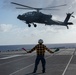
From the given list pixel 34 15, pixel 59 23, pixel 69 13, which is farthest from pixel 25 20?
pixel 69 13

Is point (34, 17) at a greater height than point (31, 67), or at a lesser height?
greater

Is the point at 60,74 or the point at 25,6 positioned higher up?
the point at 25,6

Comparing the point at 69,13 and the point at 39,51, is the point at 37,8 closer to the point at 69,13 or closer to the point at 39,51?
the point at 69,13

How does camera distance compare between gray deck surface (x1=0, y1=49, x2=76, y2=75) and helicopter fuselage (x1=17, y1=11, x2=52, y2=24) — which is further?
helicopter fuselage (x1=17, y1=11, x2=52, y2=24)

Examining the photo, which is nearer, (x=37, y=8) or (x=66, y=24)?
(x=37, y=8)

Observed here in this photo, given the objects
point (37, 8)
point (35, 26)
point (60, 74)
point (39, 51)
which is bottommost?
point (60, 74)

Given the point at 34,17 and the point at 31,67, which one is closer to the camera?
the point at 31,67

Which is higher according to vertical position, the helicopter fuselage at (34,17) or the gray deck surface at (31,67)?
the helicopter fuselage at (34,17)

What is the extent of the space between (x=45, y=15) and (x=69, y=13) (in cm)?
1438

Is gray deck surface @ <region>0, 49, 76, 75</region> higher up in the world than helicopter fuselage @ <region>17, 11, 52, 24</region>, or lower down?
lower down

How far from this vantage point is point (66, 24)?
55094mm

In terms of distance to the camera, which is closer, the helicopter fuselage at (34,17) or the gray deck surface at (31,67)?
the gray deck surface at (31,67)

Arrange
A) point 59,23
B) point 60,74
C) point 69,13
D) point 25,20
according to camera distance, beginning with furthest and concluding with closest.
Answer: point 69,13, point 59,23, point 25,20, point 60,74

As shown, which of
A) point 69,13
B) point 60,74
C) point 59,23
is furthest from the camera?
point 69,13
